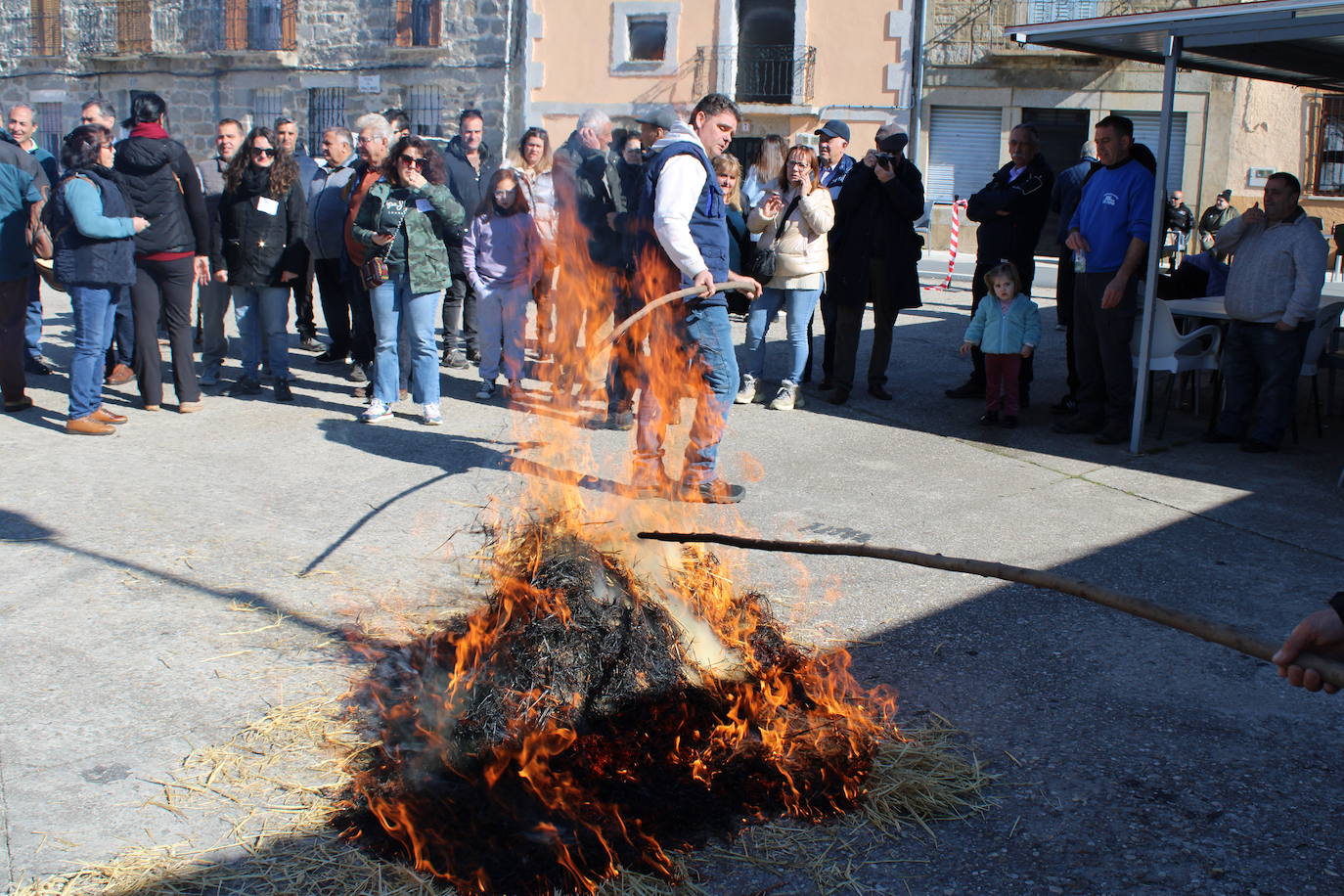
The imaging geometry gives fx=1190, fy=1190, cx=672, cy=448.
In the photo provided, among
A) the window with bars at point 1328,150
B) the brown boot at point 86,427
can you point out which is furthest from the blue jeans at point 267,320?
the window with bars at point 1328,150

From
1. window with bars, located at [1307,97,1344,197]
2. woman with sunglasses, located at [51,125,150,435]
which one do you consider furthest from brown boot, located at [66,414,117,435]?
window with bars, located at [1307,97,1344,197]

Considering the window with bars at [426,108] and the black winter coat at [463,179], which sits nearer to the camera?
the black winter coat at [463,179]

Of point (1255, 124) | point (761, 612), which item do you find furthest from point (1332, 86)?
point (1255, 124)

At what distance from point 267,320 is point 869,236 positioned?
15.5 ft

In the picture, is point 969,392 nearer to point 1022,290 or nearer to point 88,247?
point 1022,290

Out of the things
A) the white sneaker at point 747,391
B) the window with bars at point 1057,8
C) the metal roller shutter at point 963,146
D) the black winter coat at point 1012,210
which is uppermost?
the window with bars at point 1057,8

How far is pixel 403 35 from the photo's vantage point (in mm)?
29344

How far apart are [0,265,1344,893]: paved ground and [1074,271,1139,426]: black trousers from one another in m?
0.37

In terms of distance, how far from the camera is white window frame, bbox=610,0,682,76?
92.5ft

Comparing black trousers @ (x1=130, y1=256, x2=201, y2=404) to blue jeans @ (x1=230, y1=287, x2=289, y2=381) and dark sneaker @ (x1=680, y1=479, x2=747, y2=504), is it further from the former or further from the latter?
dark sneaker @ (x1=680, y1=479, x2=747, y2=504)

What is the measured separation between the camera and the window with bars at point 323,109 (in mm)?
30312

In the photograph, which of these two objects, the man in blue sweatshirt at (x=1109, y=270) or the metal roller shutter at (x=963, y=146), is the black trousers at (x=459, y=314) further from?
the metal roller shutter at (x=963, y=146)

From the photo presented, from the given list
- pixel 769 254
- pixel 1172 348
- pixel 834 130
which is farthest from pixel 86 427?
pixel 1172 348

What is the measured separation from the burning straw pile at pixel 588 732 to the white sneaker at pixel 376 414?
4.28 m
